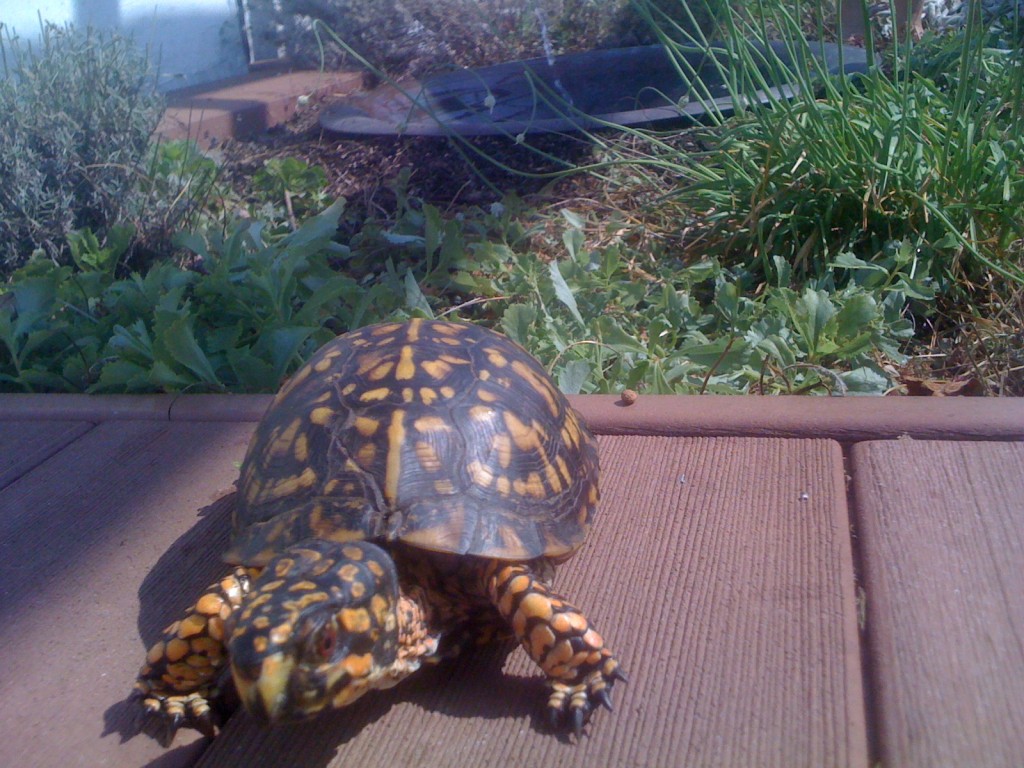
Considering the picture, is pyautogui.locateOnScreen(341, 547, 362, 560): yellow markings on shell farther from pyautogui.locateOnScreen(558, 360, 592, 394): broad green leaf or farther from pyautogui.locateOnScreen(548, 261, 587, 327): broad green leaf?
pyautogui.locateOnScreen(548, 261, 587, 327): broad green leaf

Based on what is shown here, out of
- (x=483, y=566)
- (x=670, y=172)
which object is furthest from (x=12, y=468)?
(x=670, y=172)

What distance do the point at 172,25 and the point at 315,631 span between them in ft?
17.5

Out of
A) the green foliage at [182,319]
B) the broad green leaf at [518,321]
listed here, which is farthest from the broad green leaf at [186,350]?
the broad green leaf at [518,321]

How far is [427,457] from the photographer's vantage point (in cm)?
136

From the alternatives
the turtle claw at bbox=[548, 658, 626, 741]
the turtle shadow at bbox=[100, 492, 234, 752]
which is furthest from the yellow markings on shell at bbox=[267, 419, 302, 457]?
the turtle claw at bbox=[548, 658, 626, 741]

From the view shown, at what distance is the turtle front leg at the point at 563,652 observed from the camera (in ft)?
4.12

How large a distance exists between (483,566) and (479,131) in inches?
Result: 105

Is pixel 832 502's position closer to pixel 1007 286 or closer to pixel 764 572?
pixel 764 572

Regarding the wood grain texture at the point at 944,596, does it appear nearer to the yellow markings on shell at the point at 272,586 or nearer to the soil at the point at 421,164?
the yellow markings on shell at the point at 272,586

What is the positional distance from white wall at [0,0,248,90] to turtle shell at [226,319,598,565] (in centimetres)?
348

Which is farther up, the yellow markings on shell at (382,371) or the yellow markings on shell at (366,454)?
the yellow markings on shell at (382,371)

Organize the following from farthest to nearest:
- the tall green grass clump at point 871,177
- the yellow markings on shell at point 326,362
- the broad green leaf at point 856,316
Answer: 1. the tall green grass clump at point 871,177
2. the broad green leaf at point 856,316
3. the yellow markings on shell at point 326,362

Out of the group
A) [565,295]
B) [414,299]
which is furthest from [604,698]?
[414,299]

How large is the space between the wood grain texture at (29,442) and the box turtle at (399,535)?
87 centimetres
